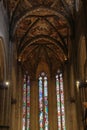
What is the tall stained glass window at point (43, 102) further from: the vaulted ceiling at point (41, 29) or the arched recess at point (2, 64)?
the arched recess at point (2, 64)

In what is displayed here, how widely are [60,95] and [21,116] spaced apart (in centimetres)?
474

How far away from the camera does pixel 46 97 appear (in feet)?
104

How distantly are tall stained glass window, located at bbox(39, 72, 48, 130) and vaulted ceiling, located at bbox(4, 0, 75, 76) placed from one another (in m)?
1.44

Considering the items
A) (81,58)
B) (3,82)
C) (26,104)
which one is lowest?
(26,104)

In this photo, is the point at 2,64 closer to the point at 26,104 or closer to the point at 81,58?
the point at 81,58

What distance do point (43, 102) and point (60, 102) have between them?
2008mm

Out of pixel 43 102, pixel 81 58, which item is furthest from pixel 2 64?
pixel 43 102

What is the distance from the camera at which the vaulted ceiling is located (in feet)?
74.6

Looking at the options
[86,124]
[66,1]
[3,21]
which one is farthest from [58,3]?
[86,124]

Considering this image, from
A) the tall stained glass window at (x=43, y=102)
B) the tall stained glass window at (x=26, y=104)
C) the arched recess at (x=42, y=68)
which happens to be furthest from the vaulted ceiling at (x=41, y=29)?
the tall stained glass window at (x=26, y=104)

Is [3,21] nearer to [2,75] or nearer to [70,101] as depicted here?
[2,75]

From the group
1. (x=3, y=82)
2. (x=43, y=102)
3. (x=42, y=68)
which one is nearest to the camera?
(x=3, y=82)

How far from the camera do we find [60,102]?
30.5 meters

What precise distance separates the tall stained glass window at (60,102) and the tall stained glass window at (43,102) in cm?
141
